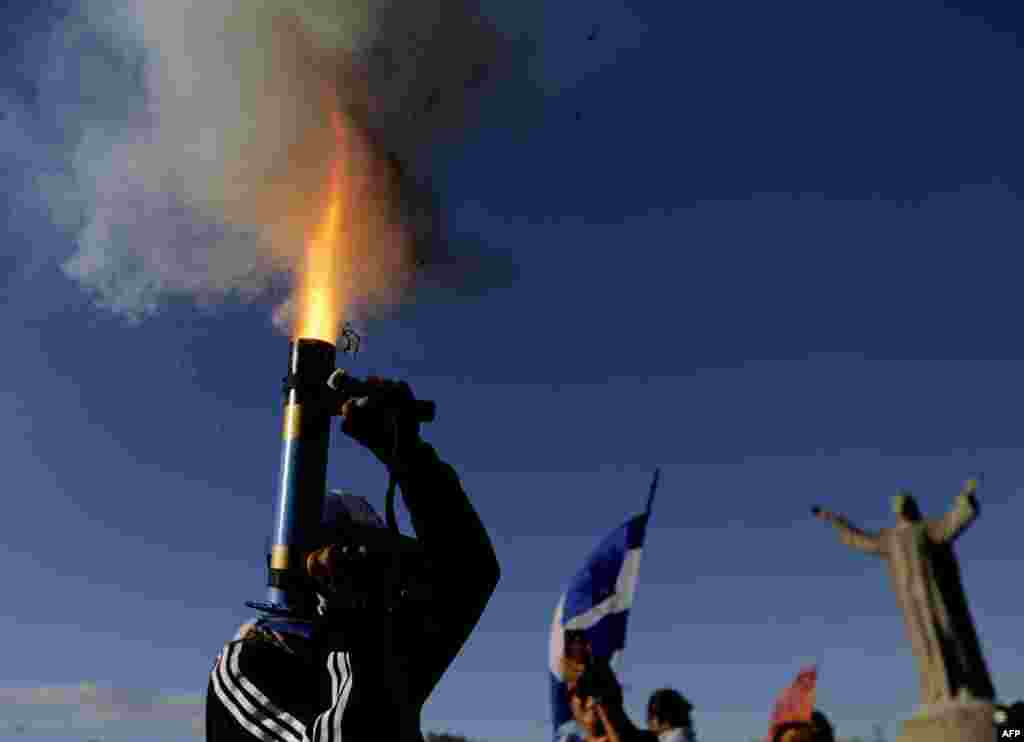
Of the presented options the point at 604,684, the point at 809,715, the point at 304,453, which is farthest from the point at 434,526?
the point at 304,453

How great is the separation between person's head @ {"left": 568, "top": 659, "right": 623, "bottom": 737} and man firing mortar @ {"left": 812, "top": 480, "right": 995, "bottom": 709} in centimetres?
373

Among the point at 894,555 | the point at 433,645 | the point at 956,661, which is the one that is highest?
the point at 894,555

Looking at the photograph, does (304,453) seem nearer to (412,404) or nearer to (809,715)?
(809,715)

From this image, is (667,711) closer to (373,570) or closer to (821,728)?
(821,728)

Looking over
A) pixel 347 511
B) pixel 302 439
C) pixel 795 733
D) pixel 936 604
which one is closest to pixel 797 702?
pixel 795 733

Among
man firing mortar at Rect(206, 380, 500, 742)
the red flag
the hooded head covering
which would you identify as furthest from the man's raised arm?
the red flag

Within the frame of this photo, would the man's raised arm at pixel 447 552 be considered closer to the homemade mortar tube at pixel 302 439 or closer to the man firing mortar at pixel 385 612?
the man firing mortar at pixel 385 612

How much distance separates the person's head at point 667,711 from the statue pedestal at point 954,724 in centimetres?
215

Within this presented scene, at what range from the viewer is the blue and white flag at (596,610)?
602 cm

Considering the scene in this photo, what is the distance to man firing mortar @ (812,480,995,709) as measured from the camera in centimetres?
1030

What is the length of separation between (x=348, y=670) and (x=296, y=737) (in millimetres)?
195

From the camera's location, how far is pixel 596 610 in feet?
20.7

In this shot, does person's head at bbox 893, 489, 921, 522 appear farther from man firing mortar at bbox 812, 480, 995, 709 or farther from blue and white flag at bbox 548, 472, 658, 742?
blue and white flag at bbox 548, 472, 658, 742

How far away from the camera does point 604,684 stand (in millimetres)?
6344
